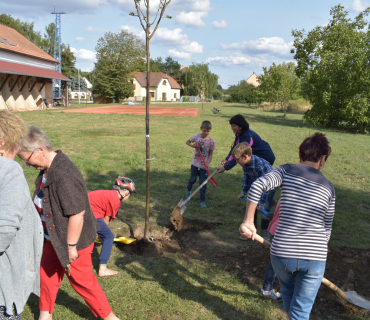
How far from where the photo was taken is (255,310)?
10.2 ft

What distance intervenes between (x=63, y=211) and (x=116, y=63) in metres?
55.3

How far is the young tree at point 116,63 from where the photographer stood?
51.9m

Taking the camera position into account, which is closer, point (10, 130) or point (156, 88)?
point (10, 130)

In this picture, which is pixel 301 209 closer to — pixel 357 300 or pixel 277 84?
pixel 357 300

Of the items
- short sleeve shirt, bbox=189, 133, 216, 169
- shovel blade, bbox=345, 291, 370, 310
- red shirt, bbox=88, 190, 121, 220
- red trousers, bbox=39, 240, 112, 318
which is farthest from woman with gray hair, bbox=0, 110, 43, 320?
short sleeve shirt, bbox=189, 133, 216, 169

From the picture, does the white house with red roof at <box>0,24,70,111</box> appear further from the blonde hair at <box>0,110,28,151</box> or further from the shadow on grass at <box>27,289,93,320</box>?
the blonde hair at <box>0,110,28,151</box>

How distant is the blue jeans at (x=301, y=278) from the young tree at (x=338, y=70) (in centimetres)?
1978

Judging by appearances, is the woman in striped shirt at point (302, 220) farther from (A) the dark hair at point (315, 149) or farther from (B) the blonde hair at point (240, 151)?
(B) the blonde hair at point (240, 151)

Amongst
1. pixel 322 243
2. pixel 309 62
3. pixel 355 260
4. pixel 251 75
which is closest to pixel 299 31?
pixel 309 62

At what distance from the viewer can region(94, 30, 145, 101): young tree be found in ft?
170

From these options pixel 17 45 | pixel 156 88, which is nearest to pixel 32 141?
pixel 17 45

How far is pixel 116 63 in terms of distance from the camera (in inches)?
2114

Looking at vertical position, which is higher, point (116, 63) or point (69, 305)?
point (116, 63)

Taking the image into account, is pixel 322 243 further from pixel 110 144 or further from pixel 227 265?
pixel 110 144
